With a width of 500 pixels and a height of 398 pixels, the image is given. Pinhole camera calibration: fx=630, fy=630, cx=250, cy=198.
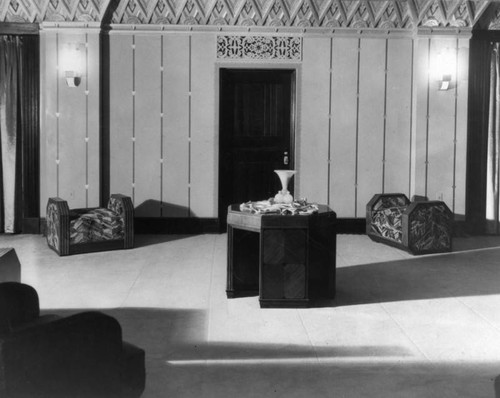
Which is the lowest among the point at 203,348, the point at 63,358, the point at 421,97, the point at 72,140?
the point at 203,348

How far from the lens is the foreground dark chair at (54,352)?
6.44 ft

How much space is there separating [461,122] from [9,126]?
19.0 ft

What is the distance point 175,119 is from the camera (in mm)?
8125

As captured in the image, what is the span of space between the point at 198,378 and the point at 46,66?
584 cm

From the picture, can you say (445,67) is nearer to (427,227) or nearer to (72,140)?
(427,227)

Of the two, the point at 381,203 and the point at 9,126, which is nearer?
the point at 381,203

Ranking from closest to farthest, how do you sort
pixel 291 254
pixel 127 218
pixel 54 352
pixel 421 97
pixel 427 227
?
pixel 54 352 < pixel 291 254 < pixel 427 227 < pixel 127 218 < pixel 421 97

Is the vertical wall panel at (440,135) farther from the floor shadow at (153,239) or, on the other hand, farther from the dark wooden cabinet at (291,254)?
the dark wooden cabinet at (291,254)

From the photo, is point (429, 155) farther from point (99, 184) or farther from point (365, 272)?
point (99, 184)

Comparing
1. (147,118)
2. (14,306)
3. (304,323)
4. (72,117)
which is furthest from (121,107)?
(14,306)

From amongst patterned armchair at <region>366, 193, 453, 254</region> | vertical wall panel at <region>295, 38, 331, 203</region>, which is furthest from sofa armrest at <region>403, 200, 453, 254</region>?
vertical wall panel at <region>295, 38, 331, 203</region>

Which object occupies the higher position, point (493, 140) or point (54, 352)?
point (493, 140)

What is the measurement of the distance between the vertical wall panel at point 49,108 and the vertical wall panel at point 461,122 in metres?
5.13

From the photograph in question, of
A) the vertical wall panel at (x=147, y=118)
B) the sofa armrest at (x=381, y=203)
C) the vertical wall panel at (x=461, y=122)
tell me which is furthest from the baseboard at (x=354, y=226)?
the vertical wall panel at (x=147, y=118)
